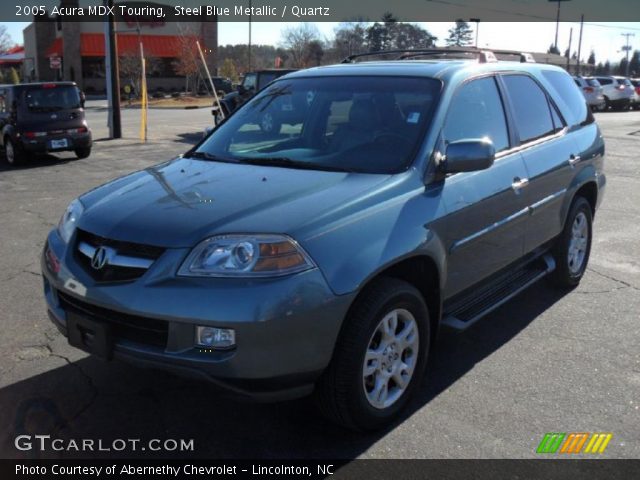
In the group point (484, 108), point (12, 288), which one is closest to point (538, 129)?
point (484, 108)

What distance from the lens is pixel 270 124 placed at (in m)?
4.40

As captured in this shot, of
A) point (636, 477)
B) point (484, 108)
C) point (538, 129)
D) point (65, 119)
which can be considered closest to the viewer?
point (636, 477)

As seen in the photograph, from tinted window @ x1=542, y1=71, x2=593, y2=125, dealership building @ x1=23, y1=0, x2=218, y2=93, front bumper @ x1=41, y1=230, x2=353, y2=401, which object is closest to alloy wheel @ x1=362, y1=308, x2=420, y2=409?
front bumper @ x1=41, y1=230, x2=353, y2=401

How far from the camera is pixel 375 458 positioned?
3.10 m

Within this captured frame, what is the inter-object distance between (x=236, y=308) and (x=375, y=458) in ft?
3.44

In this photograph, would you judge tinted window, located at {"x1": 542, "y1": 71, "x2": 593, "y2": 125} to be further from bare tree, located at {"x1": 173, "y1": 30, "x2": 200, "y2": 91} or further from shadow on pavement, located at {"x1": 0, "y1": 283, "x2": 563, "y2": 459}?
bare tree, located at {"x1": 173, "y1": 30, "x2": 200, "y2": 91}

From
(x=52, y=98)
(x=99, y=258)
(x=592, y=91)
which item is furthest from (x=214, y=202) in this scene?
(x=592, y=91)

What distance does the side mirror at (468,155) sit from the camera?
139 inches

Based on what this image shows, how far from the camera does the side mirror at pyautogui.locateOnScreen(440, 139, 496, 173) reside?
11.6ft

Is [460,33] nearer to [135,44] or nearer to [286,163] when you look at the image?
[135,44]

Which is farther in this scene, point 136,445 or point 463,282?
point 463,282

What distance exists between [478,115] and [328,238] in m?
1.80

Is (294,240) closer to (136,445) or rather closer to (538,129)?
(136,445)

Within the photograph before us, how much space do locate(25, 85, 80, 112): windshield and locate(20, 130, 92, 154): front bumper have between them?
641 mm
